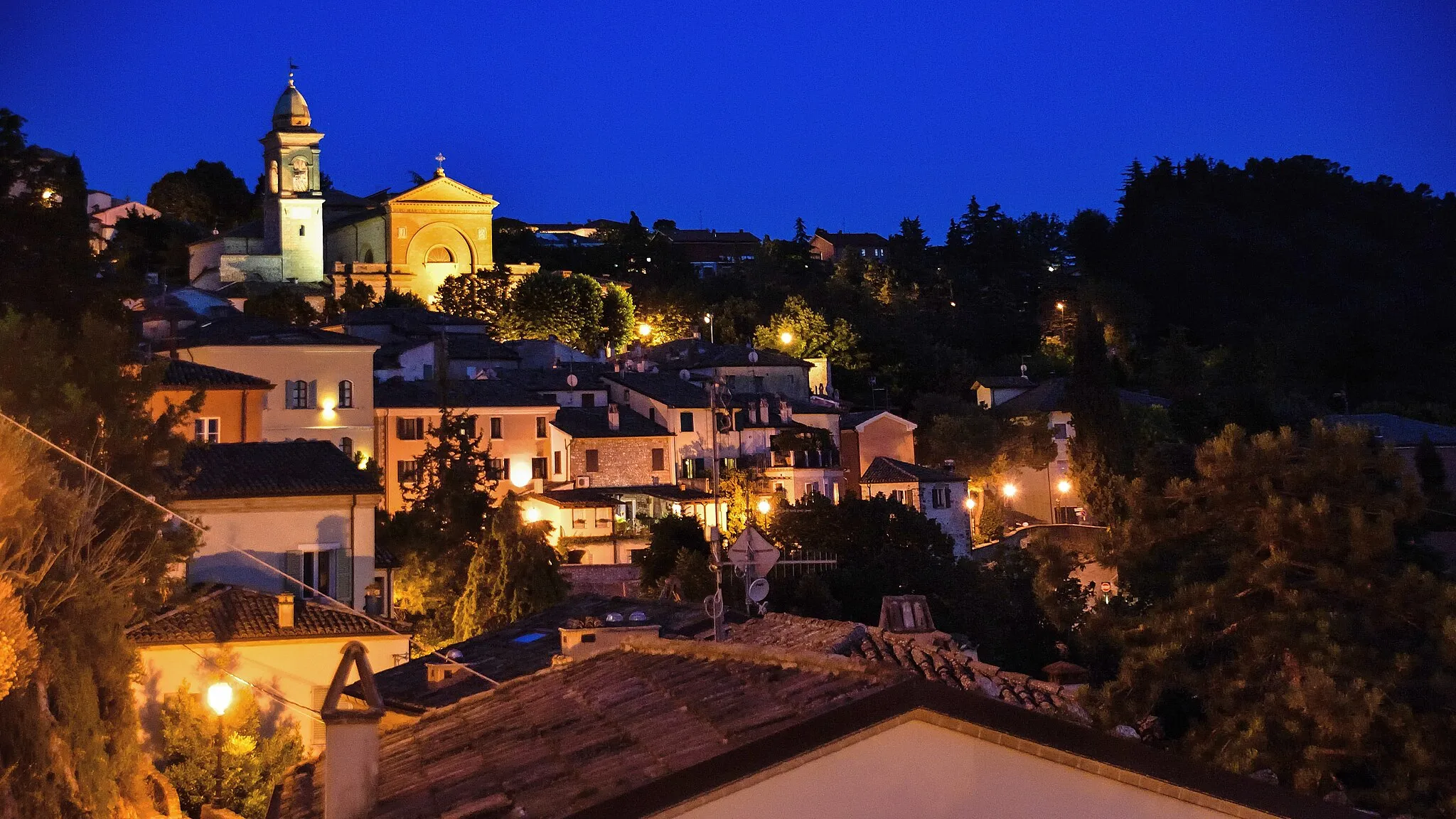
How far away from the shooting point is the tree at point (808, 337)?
6372 cm

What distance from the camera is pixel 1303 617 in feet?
45.6

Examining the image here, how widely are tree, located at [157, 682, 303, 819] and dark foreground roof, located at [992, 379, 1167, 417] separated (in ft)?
132

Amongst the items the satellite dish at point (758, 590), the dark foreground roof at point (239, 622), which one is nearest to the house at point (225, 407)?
the dark foreground roof at point (239, 622)

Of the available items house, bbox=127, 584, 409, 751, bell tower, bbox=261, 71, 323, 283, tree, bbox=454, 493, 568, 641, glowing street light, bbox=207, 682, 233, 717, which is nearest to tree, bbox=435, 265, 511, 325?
bell tower, bbox=261, 71, 323, 283

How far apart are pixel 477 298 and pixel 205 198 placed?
32814 mm

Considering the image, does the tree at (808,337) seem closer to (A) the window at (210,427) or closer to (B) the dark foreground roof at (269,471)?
(A) the window at (210,427)

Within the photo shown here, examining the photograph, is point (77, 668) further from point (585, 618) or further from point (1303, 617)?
point (1303, 617)

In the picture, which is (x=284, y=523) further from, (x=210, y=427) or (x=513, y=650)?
(x=210, y=427)

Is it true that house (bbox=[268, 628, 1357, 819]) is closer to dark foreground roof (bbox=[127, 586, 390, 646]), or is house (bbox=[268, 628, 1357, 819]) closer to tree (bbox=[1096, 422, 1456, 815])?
tree (bbox=[1096, 422, 1456, 815])

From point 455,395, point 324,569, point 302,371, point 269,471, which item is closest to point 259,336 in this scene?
point 302,371

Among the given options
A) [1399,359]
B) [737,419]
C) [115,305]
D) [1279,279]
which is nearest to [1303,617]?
[115,305]

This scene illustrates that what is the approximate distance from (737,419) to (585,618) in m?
32.4

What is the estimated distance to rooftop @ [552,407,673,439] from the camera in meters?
46.3

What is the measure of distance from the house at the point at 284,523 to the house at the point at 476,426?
745 inches
